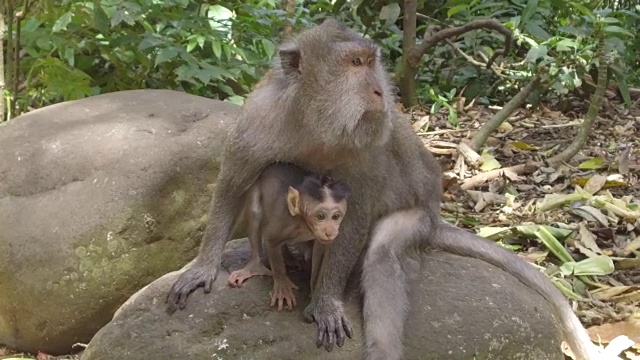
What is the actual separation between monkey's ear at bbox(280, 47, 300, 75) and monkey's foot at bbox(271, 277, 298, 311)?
100 cm

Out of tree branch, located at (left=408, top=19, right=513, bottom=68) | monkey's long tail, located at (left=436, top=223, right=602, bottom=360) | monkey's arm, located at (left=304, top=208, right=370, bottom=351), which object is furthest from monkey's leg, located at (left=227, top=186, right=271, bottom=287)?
tree branch, located at (left=408, top=19, right=513, bottom=68)

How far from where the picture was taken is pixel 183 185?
531cm

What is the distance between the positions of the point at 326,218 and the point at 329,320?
0.49 metres

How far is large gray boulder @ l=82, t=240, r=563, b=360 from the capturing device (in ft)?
12.4

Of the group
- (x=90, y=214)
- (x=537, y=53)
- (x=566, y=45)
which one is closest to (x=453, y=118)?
(x=537, y=53)

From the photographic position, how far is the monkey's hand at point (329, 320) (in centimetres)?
377

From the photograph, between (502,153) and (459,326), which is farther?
(502,153)

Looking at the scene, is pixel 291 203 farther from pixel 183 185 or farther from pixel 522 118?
pixel 522 118

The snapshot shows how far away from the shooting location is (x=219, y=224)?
4.07 metres

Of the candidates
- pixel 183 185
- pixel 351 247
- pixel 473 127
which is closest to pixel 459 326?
pixel 351 247

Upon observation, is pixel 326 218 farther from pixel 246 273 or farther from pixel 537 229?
pixel 537 229

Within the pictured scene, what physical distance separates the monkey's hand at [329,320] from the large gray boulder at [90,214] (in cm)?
167

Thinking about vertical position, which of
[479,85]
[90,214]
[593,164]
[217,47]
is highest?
[217,47]

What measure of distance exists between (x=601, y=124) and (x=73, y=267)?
6048 millimetres
